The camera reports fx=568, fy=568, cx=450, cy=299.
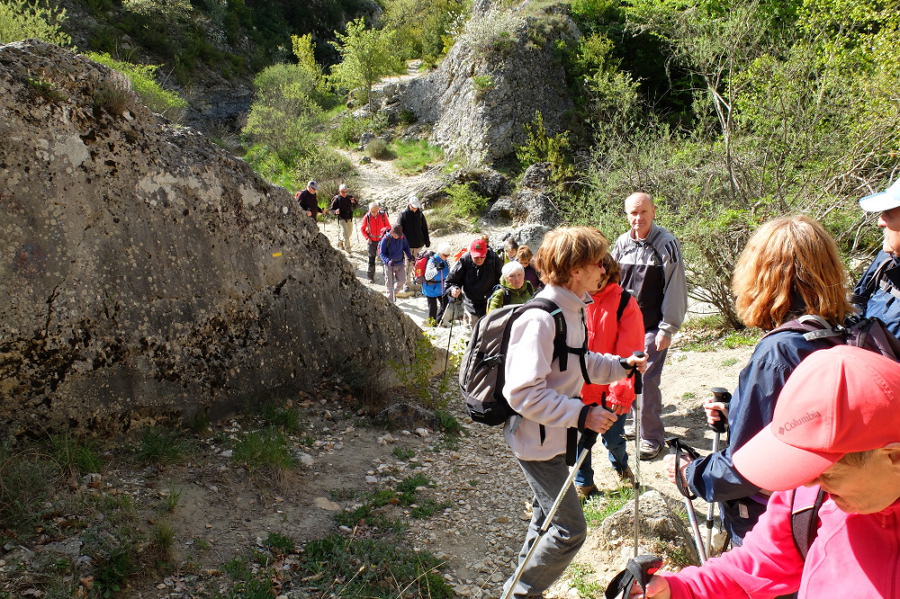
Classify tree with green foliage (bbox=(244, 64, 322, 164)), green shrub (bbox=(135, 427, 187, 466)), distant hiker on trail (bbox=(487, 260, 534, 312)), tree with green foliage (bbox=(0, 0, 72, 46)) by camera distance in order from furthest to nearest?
tree with green foliage (bbox=(244, 64, 322, 164))
tree with green foliage (bbox=(0, 0, 72, 46))
distant hiker on trail (bbox=(487, 260, 534, 312))
green shrub (bbox=(135, 427, 187, 466))

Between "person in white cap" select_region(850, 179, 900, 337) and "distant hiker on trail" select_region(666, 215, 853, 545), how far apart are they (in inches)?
27.1

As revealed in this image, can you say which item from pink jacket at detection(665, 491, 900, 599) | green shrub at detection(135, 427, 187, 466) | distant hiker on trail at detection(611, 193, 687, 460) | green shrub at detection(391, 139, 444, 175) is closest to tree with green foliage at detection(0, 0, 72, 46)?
green shrub at detection(391, 139, 444, 175)

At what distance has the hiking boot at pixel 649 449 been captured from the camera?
4.73m

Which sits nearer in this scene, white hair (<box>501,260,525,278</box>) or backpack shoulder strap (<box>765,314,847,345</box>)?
backpack shoulder strap (<box>765,314,847,345</box>)

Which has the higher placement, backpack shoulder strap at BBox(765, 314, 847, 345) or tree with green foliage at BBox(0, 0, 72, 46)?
tree with green foliage at BBox(0, 0, 72, 46)

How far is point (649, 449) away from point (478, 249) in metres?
3.46

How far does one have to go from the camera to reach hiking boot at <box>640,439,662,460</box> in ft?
15.5

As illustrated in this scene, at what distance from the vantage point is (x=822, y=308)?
2.05 m

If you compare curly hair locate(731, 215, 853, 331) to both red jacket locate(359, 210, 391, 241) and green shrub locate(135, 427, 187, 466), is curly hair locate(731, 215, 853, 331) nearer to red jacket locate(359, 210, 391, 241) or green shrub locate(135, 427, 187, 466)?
green shrub locate(135, 427, 187, 466)

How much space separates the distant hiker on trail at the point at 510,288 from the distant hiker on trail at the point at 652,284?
1705 millimetres

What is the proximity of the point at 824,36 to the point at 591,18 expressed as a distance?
14.3 metres

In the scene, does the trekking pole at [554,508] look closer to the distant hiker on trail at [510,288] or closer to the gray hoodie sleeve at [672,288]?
the gray hoodie sleeve at [672,288]

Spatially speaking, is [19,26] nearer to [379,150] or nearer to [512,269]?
[379,150]

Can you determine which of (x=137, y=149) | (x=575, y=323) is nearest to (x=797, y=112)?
(x=575, y=323)
